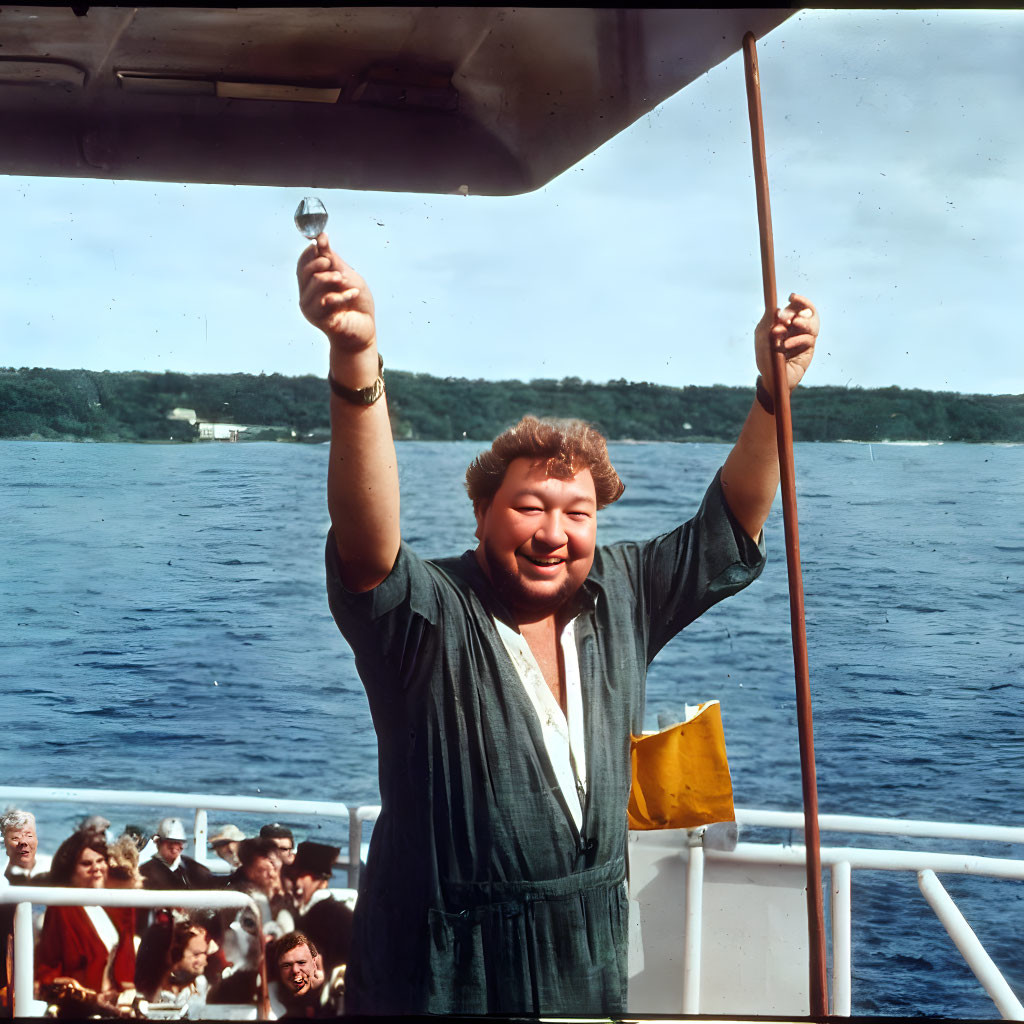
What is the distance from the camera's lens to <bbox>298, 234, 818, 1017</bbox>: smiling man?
5.48 ft

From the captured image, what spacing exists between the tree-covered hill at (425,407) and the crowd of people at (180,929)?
0.64 meters

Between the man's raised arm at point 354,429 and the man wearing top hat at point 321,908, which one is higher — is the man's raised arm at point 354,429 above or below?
above

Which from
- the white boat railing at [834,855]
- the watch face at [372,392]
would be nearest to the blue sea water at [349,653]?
the white boat railing at [834,855]

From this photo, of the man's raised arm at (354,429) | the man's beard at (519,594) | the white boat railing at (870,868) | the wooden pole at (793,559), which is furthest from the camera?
the white boat railing at (870,868)

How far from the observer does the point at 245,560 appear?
185 centimetres

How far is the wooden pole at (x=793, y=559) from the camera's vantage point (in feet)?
5.57

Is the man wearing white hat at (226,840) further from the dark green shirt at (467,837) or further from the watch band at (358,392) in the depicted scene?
the watch band at (358,392)

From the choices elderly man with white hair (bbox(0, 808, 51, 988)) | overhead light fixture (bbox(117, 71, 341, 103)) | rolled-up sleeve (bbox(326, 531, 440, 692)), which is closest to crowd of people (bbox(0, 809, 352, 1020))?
elderly man with white hair (bbox(0, 808, 51, 988))

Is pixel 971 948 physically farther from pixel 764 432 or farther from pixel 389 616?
pixel 389 616

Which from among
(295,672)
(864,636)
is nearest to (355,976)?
(295,672)

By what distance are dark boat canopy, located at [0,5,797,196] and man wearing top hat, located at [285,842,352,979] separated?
1092 mm

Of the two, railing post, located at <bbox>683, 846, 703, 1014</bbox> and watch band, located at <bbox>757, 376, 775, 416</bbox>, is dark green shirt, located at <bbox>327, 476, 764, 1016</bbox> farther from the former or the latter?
watch band, located at <bbox>757, 376, 775, 416</bbox>

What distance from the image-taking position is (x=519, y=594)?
1.80 meters

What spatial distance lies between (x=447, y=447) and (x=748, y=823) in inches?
36.7
